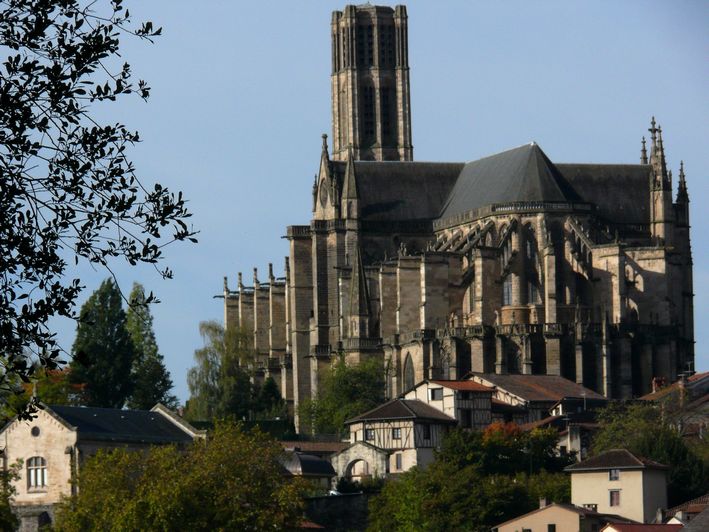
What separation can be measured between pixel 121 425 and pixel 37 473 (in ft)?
15.4

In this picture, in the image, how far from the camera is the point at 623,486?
78.4 meters

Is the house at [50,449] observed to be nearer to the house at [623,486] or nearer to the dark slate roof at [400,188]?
the house at [623,486]

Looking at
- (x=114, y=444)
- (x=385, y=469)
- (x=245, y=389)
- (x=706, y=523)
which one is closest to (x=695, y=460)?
(x=385, y=469)

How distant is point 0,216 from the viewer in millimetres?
25719

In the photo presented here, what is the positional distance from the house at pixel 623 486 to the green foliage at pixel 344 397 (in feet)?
114

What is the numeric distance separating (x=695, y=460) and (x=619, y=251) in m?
32.5

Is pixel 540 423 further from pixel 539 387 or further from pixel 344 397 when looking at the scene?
pixel 344 397

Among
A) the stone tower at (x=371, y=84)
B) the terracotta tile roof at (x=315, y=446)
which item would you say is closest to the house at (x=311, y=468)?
the terracotta tile roof at (x=315, y=446)

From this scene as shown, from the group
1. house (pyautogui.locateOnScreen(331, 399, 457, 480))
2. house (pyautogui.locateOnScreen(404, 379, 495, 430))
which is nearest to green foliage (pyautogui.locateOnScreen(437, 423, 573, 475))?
house (pyautogui.locateOnScreen(331, 399, 457, 480))

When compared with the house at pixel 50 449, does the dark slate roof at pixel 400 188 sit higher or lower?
higher

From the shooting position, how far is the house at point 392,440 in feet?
306

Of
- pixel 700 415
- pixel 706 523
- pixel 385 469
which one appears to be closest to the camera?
pixel 706 523

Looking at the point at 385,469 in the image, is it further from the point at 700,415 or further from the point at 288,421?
the point at 288,421

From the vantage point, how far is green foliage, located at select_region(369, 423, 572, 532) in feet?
254
